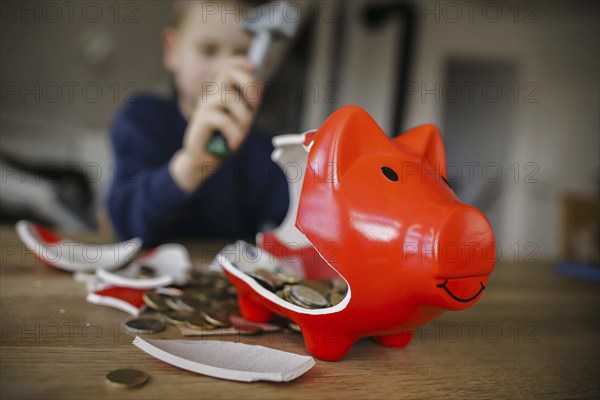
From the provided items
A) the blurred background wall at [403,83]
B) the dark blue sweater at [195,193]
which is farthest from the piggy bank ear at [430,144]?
the blurred background wall at [403,83]

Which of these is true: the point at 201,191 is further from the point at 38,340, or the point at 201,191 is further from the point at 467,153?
the point at 467,153

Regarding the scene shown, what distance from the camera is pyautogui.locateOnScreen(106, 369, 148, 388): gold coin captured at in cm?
28

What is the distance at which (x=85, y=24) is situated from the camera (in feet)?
7.24

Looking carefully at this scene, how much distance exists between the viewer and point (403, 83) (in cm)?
328

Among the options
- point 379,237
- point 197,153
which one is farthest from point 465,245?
point 197,153

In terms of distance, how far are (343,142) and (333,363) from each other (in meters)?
0.18

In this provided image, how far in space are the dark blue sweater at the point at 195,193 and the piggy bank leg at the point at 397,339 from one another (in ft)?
1.95

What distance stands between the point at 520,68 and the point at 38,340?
4.62 meters

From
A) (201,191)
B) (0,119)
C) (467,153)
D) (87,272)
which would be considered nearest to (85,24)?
(0,119)

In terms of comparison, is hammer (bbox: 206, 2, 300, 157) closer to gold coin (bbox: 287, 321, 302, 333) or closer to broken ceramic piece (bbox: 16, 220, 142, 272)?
broken ceramic piece (bbox: 16, 220, 142, 272)

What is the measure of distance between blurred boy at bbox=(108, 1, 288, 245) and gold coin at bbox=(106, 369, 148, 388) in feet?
1.66

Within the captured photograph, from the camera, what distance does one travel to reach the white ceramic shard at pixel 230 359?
301mm

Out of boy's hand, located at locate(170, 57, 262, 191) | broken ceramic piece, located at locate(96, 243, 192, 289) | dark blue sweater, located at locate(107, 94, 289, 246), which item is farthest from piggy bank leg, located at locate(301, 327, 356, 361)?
dark blue sweater, located at locate(107, 94, 289, 246)

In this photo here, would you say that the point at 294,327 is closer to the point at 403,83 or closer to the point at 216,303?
the point at 216,303
